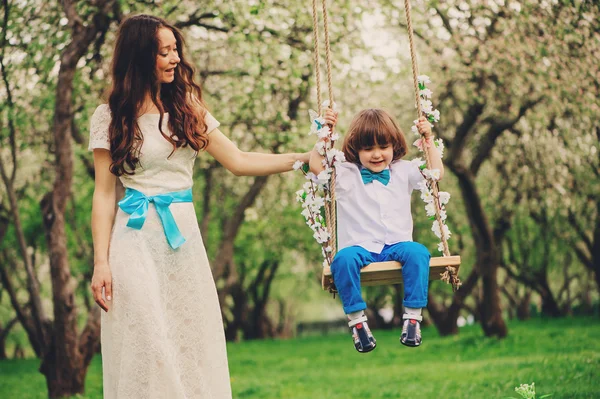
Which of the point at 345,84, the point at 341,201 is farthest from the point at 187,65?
the point at 345,84

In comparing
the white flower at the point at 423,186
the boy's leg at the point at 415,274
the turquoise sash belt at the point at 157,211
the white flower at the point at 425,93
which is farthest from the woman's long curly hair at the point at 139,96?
the white flower at the point at 425,93

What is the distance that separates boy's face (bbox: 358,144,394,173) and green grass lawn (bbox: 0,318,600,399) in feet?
11.7

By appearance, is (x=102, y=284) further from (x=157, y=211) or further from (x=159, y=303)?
(x=157, y=211)

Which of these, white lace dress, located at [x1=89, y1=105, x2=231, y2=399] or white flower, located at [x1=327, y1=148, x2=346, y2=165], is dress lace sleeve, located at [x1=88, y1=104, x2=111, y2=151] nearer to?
white lace dress, located at [x1=89, y1=105, x2=231, y2=399]

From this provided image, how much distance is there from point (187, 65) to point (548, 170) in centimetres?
1483

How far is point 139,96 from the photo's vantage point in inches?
178

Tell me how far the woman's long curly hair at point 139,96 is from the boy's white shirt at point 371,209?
3.88 ft

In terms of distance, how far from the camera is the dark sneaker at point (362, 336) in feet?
16.5

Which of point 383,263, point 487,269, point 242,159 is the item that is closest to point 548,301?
point 487,269

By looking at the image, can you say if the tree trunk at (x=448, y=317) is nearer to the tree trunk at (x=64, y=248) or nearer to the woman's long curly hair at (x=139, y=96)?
the tree trunk at (x=64, y=248)

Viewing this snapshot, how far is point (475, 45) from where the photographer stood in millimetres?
14023

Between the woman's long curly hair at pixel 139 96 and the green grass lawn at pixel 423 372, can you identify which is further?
the green grass lawn at pixel 423 372

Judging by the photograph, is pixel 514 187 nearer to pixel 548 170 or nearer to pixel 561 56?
pixel 548 170

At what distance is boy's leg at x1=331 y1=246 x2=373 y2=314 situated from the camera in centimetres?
507
